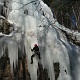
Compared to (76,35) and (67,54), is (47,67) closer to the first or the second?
(67,54)

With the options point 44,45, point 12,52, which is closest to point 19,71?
point 12,52

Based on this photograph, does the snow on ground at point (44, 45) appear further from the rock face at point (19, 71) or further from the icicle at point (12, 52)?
the rock face at point (19, 71)

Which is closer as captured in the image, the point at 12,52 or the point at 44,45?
the point at 12,52

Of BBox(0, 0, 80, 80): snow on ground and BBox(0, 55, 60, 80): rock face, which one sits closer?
BBox(0, 55, 60, 80): rock face

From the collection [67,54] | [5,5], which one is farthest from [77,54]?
[5,5]

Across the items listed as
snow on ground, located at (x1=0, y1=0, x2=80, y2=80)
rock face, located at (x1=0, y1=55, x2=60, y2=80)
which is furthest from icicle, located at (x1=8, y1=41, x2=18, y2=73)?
rock face, located at (x1=0, y1=55, x2=60, y2=80)

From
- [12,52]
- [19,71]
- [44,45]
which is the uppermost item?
[44,45]

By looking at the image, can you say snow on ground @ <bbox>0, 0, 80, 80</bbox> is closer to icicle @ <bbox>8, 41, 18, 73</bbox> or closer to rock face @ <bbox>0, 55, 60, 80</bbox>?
icicle @ <bbox>8, 41, 18, 73</bbox>

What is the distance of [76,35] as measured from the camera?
912 centimetres

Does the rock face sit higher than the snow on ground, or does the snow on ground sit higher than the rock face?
the snow on ground

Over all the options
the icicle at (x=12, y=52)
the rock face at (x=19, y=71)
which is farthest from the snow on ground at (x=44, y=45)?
the rock face at (x=19, y=71)

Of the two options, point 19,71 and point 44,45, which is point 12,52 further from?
point 44,45

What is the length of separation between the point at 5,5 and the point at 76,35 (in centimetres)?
308

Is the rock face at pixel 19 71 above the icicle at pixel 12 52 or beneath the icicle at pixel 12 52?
beneath
